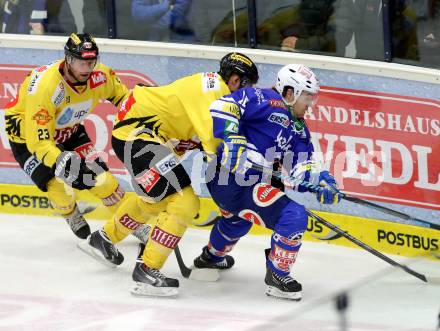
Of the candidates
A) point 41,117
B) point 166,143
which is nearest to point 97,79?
point 41,117

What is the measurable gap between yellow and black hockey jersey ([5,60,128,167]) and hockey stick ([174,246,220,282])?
2.89 feet

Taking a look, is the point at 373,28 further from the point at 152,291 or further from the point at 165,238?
the point at 152,291

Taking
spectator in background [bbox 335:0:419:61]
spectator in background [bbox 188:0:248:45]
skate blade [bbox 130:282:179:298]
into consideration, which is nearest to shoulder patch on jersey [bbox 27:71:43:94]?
spectator in background [bbox 188:0:248:45]

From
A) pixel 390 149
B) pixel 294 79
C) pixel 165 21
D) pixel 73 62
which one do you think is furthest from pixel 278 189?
pixel 165 21

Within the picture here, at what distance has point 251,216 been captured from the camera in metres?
4.82

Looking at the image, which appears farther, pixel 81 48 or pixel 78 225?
pixel 78 225

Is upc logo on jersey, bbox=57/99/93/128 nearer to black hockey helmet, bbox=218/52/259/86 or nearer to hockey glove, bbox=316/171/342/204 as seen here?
black hockey helmet, bbox=218/52/259/86

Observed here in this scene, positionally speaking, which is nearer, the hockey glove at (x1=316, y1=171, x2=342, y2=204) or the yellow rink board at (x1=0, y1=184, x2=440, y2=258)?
the hockey glove at (x1=316, y1=171, x2=342, y2=204)

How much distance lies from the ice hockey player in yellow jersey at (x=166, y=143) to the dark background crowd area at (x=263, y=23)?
1.04 m

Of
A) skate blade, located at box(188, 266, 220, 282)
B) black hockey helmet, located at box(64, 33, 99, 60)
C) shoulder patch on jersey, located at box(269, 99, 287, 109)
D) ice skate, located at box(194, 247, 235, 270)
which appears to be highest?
black hockey helmet, located at box(64, 33, 99, 60)

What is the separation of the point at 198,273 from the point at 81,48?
1351 mm

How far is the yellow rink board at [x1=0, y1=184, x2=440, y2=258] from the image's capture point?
553 centimetres

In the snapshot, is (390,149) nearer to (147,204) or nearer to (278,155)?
(278,155)

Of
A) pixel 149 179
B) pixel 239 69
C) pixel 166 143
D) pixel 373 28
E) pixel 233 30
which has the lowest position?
pixel 149 179
